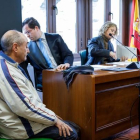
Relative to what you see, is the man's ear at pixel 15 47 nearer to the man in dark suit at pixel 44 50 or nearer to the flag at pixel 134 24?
the man in dark suit at pixel 44 50

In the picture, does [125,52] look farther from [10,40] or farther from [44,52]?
[10,40]

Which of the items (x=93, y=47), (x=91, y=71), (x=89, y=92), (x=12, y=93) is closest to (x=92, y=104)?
(x=89, y=92)

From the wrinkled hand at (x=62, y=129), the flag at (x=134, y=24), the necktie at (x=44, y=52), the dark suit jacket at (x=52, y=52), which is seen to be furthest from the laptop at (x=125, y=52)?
the flag at (x=134, y=24)

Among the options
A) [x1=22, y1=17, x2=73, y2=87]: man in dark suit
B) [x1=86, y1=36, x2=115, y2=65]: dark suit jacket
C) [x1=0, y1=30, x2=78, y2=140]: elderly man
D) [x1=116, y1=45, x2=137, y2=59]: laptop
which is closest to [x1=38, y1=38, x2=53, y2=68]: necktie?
[x1=22, y1=17, x2=73, y2=87]: man in dark suit

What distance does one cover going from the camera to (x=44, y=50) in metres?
2.68

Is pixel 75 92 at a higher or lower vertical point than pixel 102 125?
higher

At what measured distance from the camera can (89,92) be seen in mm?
1877

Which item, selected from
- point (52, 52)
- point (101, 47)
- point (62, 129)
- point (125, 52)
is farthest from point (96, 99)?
point (101, 47)

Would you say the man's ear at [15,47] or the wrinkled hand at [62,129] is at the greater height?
the man's ear at [15,47]

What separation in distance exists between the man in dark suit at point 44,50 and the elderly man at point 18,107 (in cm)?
87

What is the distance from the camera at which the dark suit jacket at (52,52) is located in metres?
2.62

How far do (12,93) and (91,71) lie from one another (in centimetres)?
71

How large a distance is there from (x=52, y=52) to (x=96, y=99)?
98 cm

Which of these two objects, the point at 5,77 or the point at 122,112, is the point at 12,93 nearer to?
the point at 5,77
